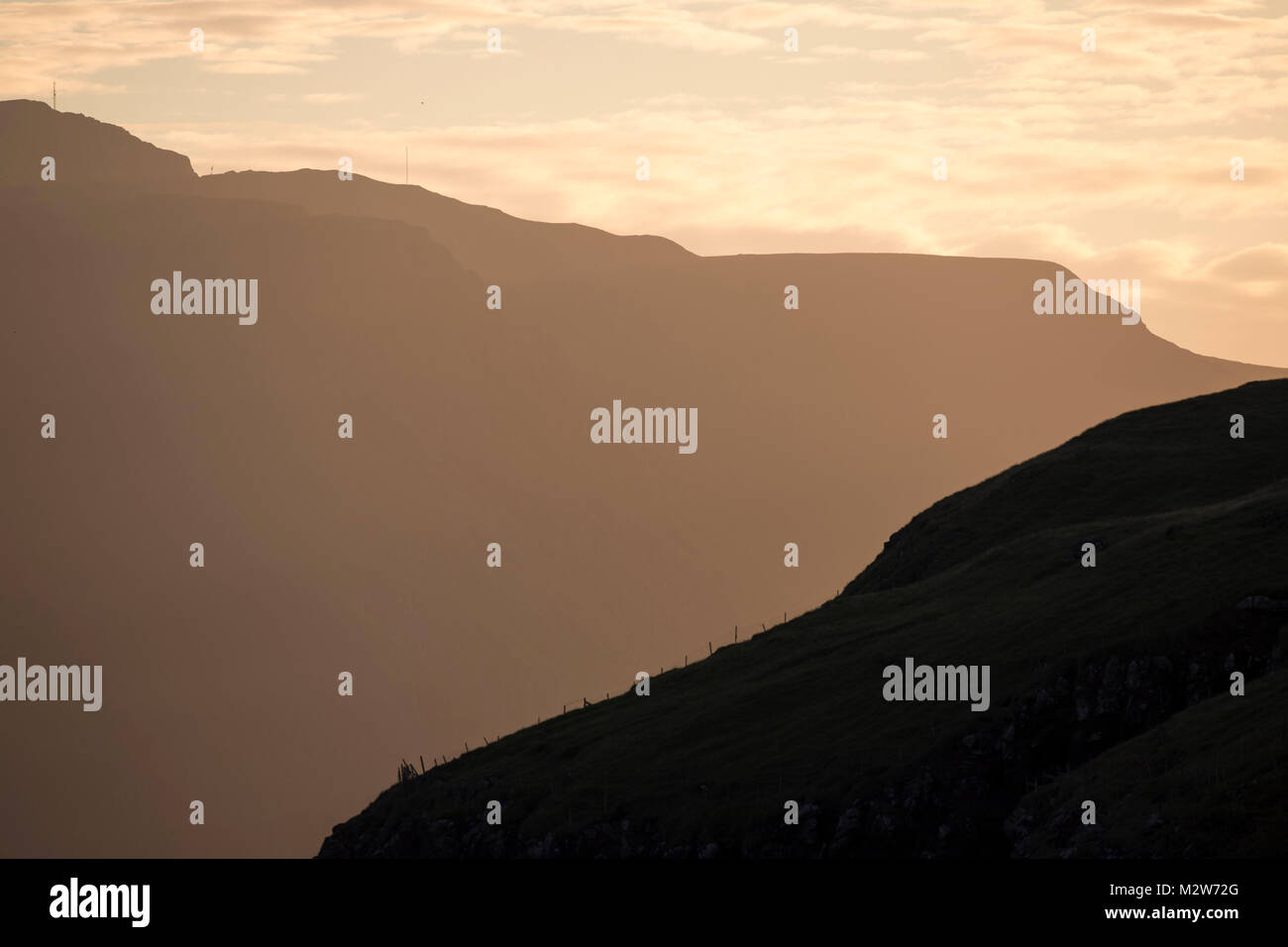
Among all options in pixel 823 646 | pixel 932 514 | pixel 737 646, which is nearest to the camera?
pixel 823 646

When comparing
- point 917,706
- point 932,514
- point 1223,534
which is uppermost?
point 932,514

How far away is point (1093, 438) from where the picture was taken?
4956 inches

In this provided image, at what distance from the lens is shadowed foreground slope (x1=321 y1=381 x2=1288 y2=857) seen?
54719 mm

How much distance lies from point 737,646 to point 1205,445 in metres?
40.6

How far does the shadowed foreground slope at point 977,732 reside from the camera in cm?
5472

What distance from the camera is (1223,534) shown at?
76.2 meters

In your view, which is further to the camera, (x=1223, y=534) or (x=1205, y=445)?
(x=1205, y=445)

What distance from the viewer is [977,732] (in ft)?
216
